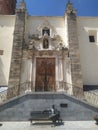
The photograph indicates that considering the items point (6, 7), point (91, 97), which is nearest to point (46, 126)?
point (91, 97)

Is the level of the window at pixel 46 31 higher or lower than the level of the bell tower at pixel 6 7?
lower

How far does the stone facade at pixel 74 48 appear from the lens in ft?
51.0

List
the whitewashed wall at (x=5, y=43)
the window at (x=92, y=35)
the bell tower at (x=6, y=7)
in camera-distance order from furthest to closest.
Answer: the bell tower at (x=6, y=7), the window at (x=92, y=35), the whitewashed wall at (x=5, y=43)

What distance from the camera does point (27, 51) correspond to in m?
17.0

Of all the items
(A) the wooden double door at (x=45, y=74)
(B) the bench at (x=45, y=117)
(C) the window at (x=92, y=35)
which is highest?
(C) the window at (x=92, y=35)

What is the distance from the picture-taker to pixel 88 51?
18516 mm

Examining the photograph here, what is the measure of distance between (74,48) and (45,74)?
3.40 meters

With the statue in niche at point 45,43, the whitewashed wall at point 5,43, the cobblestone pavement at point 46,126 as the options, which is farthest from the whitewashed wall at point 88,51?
the cobblestone pavement at point 46,126

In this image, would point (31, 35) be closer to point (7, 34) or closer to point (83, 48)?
point (7, 34)

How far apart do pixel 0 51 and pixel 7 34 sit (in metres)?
1.97

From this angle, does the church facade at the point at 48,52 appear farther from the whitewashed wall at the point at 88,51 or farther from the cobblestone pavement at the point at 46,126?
the cobblestone pavement at the point at 46,126

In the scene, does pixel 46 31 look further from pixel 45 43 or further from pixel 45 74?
pixel 45 74

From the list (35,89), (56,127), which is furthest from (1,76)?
(56,127)

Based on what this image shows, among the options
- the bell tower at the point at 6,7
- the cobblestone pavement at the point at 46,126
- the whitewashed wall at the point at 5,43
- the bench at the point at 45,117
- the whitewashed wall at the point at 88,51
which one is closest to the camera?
the cobblestone pavement at the point at 46,126
